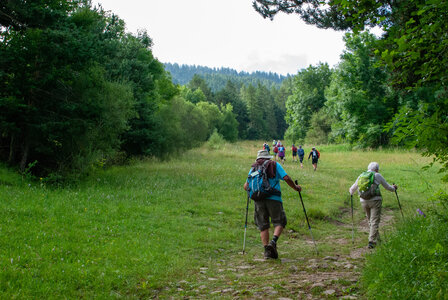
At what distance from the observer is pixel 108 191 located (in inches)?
552

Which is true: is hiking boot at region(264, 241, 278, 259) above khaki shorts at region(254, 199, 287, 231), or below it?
below

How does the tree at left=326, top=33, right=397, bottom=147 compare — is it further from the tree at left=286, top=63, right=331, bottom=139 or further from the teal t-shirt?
the teal t-shirt

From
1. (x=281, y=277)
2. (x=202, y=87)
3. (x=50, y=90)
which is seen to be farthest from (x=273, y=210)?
(x=202, y=87)

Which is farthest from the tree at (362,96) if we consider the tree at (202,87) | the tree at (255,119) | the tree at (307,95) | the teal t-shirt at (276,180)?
the tree at (202,87)

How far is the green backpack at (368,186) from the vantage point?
8.51m

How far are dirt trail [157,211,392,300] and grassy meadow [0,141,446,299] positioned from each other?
4cm

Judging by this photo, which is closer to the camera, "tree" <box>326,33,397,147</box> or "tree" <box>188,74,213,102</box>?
"tree" <box>326,33,397,147</box>

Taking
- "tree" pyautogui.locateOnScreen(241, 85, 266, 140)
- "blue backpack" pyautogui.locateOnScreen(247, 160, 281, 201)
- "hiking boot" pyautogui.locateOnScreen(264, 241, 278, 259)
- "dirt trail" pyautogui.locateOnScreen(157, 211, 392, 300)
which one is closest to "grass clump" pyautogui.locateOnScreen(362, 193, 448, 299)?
"dirt trail" pyautogui.locateOnScreen(157, 211, 392, 300)

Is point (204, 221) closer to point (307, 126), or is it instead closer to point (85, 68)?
point (85, 68)

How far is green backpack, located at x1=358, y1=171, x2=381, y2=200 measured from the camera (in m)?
8.51

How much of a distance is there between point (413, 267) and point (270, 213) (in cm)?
362

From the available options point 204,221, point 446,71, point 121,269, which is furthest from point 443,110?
point 204,221

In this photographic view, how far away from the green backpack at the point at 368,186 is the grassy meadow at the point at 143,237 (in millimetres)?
1264

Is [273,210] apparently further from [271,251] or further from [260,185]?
[271,251]
